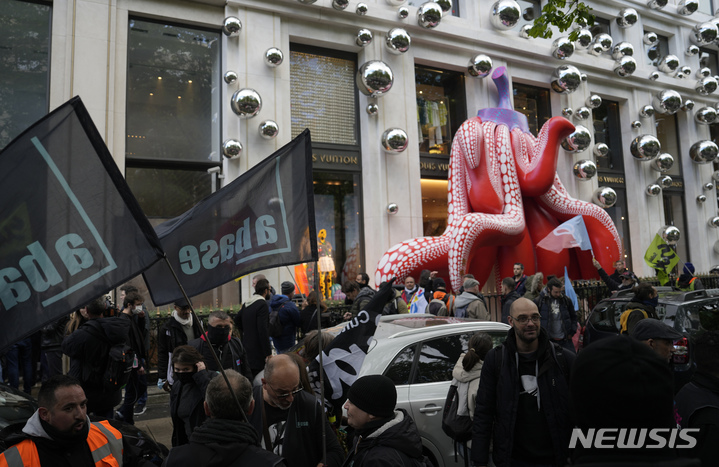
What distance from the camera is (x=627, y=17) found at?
20062mm

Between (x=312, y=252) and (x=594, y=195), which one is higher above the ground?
(x=594, y=195)

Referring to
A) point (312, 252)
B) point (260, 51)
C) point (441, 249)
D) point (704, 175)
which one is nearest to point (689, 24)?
point (704, 175)

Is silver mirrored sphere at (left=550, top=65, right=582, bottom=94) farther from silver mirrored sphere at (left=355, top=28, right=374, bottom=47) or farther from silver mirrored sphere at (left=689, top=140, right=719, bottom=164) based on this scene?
silver mirrored sphere at (left=689, top=140, right=719, bottom=164)

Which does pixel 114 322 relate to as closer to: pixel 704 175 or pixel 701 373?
pixel 701 373

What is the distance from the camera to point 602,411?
1.44 meters

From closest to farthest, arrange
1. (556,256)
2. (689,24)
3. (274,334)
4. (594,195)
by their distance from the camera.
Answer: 1. (274,334)
2. (556,256)
3. (594,195)
4. (689,24)

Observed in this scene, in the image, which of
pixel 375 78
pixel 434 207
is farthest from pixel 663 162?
pixel 375 78

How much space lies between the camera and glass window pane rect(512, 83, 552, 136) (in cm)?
1909

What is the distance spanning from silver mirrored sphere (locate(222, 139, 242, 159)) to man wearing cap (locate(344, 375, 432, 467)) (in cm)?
1123

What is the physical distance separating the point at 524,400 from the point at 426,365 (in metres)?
1.67

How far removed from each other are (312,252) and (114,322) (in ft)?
8.55

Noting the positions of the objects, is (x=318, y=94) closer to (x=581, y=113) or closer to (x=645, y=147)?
(x=581, y=113)

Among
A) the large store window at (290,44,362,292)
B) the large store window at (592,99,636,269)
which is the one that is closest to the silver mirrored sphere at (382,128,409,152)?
the large store window at (290,44,362,292)

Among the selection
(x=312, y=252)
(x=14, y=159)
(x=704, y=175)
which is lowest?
(x=312, y=252)
